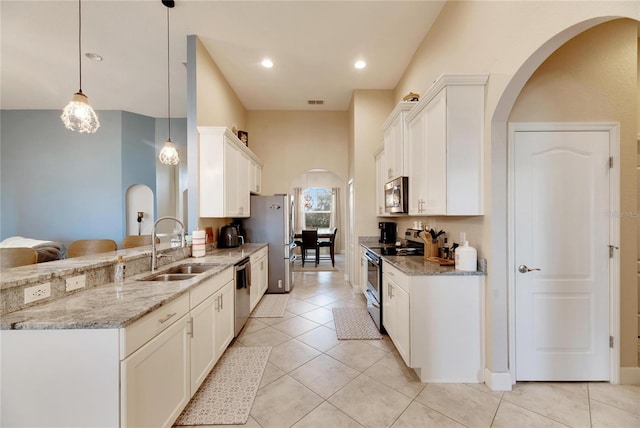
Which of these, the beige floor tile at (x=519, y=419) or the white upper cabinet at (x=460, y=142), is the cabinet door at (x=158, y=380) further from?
the white upper cabinet at (x=460, y=142)

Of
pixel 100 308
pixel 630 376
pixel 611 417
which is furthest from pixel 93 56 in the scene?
pixel 630 376

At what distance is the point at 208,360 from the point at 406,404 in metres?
1.57

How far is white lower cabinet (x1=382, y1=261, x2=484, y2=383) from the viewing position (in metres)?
1.98

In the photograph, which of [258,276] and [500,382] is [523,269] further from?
Result: [258,276]

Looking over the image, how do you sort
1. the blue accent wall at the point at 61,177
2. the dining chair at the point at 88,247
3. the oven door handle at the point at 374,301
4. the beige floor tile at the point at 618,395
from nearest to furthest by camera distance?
the beige floor tile at the point at 618,395 < the oven door handle at the point at 374,301 < the dining chair at the point at 88,247 < the blue accent wall at the point at 61,177

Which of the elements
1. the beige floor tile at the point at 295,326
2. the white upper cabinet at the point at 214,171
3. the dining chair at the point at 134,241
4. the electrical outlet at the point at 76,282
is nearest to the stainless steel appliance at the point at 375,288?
the beige floor tile at the point at 295,326

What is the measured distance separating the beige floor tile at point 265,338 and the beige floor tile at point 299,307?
0.63m

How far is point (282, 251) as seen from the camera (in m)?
4.34

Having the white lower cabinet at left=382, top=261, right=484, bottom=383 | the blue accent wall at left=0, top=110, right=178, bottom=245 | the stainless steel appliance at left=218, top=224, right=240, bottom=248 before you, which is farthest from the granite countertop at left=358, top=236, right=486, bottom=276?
the blue accent wall at left=0, top=110, right=178, bottom=245

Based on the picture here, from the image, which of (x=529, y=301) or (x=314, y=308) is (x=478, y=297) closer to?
(x=529, y=301)

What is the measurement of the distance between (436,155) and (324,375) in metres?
2.15

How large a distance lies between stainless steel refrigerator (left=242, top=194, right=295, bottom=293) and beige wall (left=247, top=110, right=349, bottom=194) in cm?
107

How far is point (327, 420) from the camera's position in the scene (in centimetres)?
162

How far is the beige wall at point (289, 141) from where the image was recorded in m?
5.36
